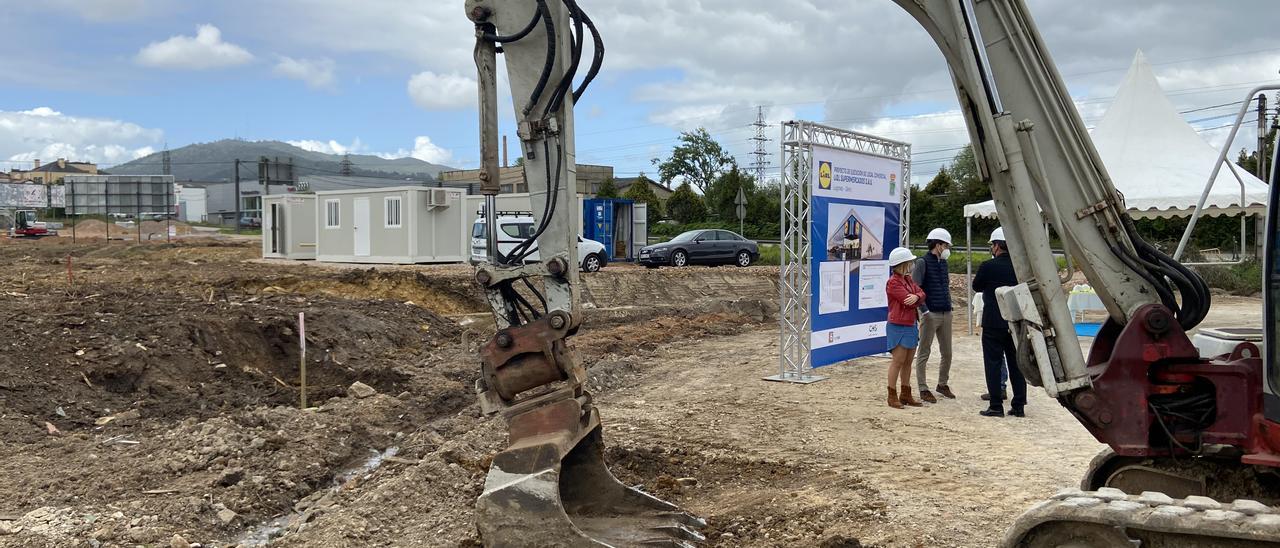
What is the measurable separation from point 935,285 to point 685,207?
157 feet

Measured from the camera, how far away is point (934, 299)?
10102 millimetres

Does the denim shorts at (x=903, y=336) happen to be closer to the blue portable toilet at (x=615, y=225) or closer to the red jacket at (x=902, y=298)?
the red jacket at (x=902, y=298)

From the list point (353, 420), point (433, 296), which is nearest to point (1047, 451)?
point (353, 420)

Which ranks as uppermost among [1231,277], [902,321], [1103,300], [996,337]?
[1103,300]

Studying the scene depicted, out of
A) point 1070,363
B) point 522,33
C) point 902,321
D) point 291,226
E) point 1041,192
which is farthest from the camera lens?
point 291,226

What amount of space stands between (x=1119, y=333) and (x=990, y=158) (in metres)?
0.98

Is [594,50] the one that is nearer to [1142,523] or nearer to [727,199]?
[1142,523]

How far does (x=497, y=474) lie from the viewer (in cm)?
476

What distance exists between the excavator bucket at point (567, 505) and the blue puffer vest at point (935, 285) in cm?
517

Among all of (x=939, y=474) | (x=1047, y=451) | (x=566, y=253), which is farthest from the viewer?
(x=1047, y=451)

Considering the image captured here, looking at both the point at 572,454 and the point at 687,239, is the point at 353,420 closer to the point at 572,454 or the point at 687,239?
the point at 572,454

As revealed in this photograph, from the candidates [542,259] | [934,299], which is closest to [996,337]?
[934,299]

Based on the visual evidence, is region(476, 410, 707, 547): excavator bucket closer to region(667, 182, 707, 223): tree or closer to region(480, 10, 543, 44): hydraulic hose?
region(480, 10, 543, 44): hydraulic hose

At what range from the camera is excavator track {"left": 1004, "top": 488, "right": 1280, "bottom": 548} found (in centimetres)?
349
